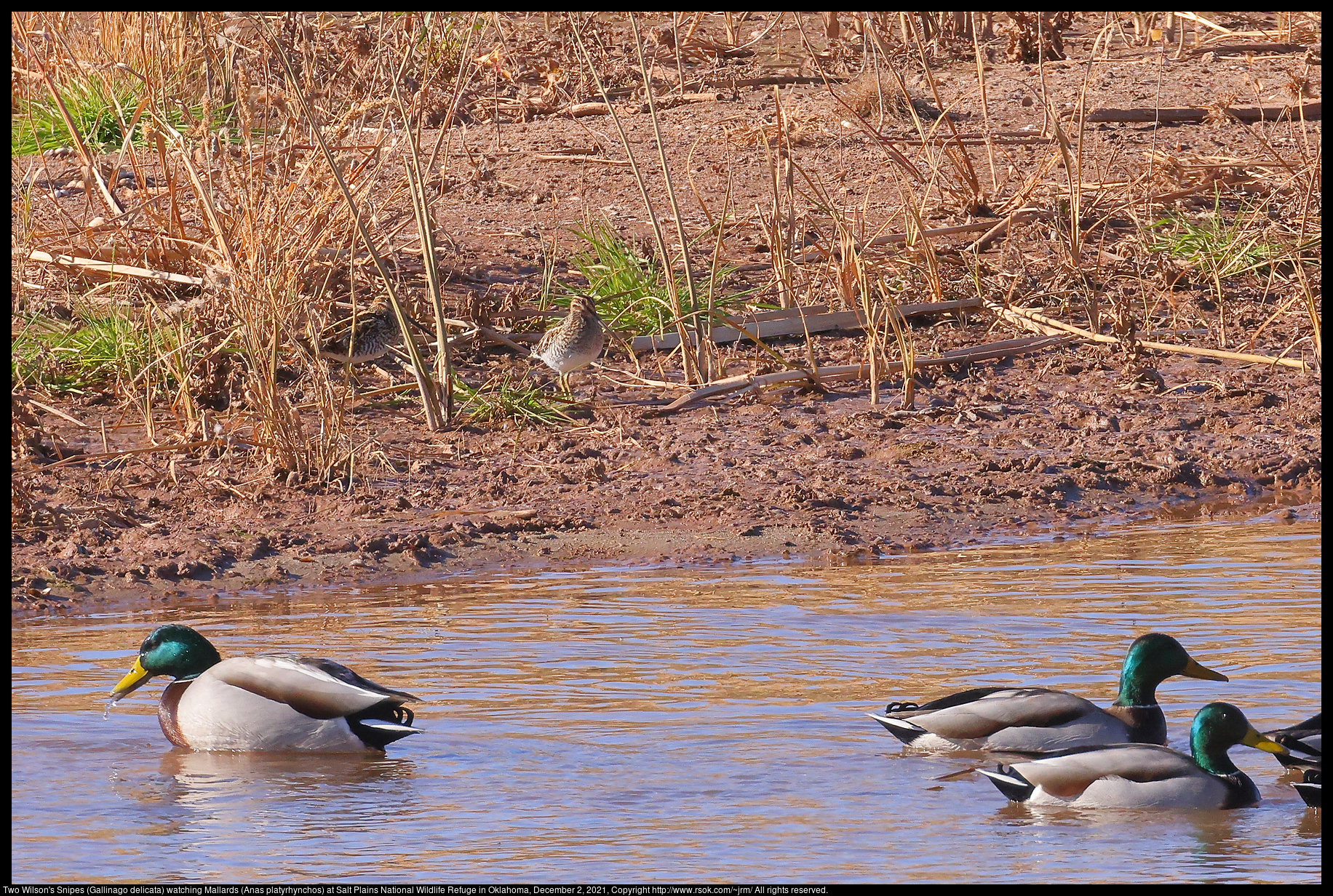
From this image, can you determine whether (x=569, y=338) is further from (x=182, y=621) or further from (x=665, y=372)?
(x=182, y=621)

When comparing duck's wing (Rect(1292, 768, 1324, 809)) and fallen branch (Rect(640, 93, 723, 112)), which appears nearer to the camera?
duck's wing (Rect(1292, 768, 1324, 809))

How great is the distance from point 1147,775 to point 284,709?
2428 mm

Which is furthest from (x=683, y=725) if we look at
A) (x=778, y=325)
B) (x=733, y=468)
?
(x=778, y=325)

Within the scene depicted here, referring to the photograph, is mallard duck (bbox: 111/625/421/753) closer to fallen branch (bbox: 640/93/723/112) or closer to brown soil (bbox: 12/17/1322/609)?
brown soil (bbox: 12/17/1322/609)

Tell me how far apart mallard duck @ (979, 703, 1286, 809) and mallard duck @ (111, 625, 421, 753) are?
176 cm

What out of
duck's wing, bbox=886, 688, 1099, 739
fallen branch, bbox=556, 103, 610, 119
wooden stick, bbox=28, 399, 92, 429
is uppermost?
fallen branch, bbox=556, 103, 610, 119

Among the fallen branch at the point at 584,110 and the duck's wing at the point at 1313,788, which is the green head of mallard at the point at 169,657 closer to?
the duck's wing at the point at 1313,788

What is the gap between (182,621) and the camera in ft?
22.7

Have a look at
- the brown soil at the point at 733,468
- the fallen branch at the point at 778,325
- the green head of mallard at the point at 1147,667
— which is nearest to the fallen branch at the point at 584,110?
the brown soil at the point at 733,468

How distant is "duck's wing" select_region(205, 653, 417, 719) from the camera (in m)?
5.45

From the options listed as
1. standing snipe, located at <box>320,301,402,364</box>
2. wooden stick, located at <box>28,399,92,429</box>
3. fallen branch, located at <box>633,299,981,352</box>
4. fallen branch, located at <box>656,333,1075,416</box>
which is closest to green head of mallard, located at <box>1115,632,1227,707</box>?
fallen branch, located at <box>656,333,1075,416</box>

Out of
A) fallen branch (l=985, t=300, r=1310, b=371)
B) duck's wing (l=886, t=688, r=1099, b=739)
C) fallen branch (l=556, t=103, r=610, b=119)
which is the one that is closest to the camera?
duck's wing (l=886, t=688, r=1099, b=739)

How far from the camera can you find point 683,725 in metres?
5.66
